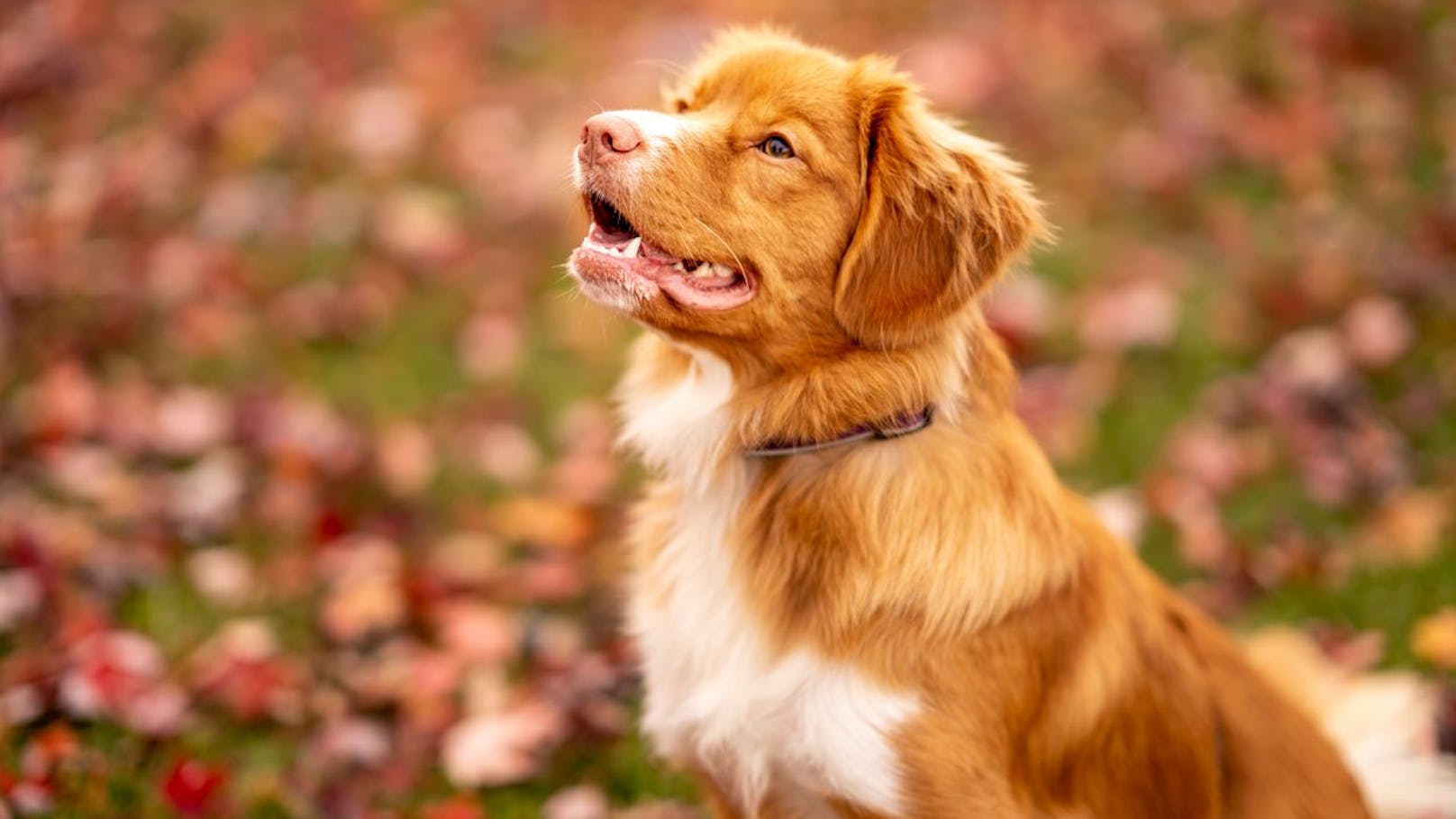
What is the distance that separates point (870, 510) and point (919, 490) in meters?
0.11

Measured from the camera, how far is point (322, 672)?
4.15m

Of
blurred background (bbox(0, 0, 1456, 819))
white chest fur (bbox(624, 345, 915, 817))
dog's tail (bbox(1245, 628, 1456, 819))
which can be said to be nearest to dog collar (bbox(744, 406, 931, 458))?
white chest fur (bbox(624, 345, 915, 817))

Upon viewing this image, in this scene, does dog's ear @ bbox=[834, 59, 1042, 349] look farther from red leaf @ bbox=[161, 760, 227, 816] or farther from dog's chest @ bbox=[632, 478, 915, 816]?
red leaf @ bbox=[161, 760, 227, 816]

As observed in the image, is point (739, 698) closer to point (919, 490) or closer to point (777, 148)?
point (919, 490)

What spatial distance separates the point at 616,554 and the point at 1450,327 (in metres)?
3.48

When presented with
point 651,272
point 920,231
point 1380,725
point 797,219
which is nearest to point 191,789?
point 651,272

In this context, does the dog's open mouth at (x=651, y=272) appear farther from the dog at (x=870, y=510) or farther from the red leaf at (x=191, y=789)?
the red leaf at (x=191, y=789)

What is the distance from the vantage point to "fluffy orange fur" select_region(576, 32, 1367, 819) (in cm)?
271

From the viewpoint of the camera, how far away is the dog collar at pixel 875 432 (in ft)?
9.16

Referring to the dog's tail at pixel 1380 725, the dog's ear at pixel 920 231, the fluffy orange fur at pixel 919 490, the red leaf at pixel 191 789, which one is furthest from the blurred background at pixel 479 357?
the dog's ear at pixel 920 231

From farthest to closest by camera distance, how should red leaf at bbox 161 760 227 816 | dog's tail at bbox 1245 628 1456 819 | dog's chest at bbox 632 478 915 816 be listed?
red leaf at bbox 161 760 227 816
dog's tail at bbox 1245 628 1456 819
dog's chest at bbox 632 478 915 816

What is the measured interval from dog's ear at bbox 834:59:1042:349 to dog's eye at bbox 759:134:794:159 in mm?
157

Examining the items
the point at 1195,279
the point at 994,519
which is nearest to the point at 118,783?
the point at 994,519

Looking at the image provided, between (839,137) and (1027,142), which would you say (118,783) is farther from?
(1027,142)
